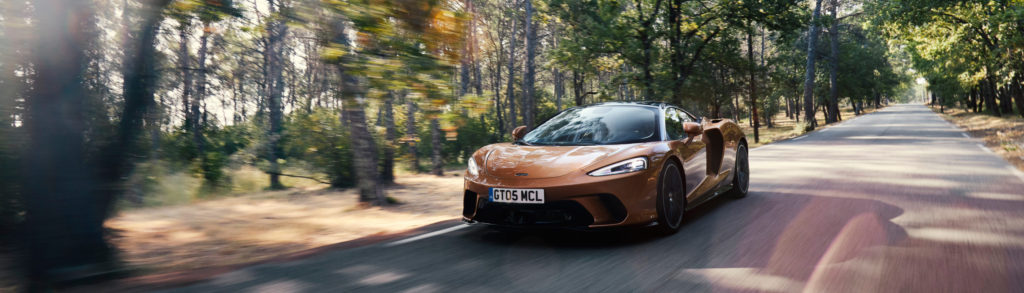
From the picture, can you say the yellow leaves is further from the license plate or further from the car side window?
the car side window

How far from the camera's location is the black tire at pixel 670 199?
5027mm

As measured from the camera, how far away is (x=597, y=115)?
6148 mm

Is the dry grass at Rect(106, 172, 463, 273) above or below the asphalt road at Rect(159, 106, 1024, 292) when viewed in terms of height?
below

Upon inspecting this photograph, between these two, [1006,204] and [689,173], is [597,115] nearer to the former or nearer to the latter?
[689,173]

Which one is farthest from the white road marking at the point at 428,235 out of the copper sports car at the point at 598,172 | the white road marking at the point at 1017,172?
the white road marking at the point at 1017,172

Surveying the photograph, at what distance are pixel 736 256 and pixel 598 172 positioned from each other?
114cm

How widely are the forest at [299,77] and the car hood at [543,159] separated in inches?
31.0

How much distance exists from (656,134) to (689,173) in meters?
0.50

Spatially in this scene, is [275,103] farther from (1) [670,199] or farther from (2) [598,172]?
(2) [598,172]

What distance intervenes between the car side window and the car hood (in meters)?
0.75

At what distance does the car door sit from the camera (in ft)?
18.6

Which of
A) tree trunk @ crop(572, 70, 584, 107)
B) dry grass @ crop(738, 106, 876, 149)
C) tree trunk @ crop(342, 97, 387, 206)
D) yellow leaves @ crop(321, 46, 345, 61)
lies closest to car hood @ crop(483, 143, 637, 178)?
yellow leaves @ crop(321, 46, 345, 61)

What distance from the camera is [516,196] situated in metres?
4.77

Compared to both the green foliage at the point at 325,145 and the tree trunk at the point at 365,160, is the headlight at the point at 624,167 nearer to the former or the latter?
the tree trunk at the point at 365,160
